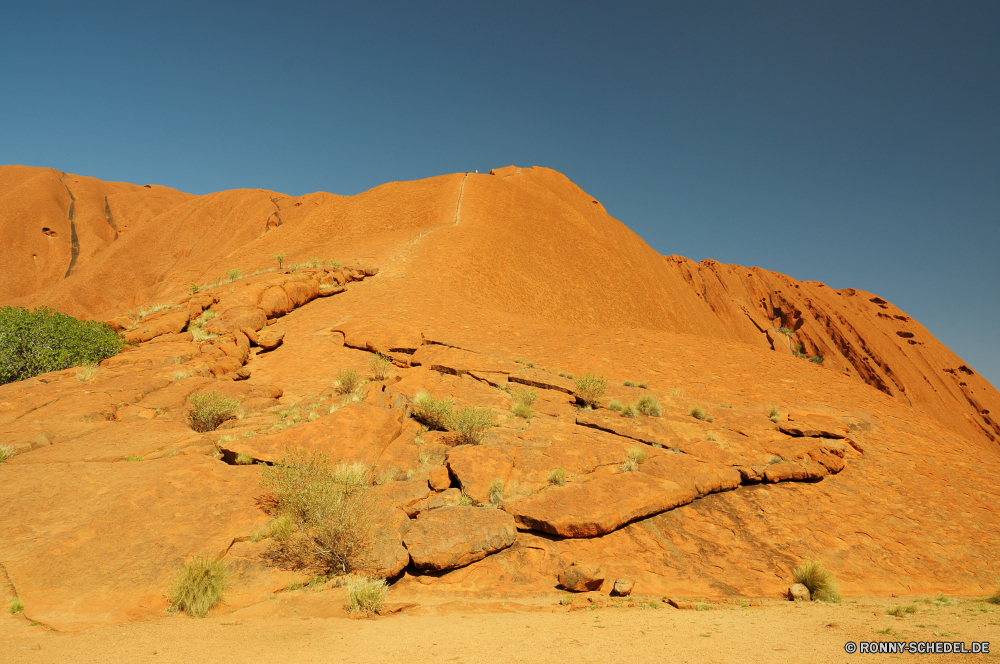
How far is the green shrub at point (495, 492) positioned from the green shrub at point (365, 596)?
7.40 feet

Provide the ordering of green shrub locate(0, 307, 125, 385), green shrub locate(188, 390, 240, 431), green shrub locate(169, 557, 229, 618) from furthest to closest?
green shrub locate(0, 307, 125, 385) < green shrub locate(188, 390, 240, 431) < green shrub locate(169, 557, 229, 618)

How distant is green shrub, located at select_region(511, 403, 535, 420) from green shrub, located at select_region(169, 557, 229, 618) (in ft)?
21.5

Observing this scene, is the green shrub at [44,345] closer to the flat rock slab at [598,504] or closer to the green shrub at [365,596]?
the green shrub at [365,596]

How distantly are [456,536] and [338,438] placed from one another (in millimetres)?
3292

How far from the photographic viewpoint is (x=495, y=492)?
7.64 meters

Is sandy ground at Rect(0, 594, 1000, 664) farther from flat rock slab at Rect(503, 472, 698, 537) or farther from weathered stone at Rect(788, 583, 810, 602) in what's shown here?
flat rock slab at Rect(503, 472, 698, 537)

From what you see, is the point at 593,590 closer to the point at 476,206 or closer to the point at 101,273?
the point at 476,206

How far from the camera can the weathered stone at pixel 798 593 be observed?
21.5ft

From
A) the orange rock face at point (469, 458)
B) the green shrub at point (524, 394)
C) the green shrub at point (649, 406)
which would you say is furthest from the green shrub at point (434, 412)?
the green shrub at point (649, 406)

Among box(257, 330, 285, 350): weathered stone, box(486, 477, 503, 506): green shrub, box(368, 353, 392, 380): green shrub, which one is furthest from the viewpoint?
box(257, 330, 285, 350): weathered stone

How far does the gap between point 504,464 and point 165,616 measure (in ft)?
16.7

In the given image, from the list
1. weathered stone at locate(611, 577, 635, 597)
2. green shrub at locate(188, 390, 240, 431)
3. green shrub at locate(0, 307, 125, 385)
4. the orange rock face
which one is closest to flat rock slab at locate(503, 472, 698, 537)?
the orange rock face

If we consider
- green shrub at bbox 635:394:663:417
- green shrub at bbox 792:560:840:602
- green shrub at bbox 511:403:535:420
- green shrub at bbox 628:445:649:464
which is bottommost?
green shrub at bbox 792:560:840:602

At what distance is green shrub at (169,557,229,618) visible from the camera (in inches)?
209
